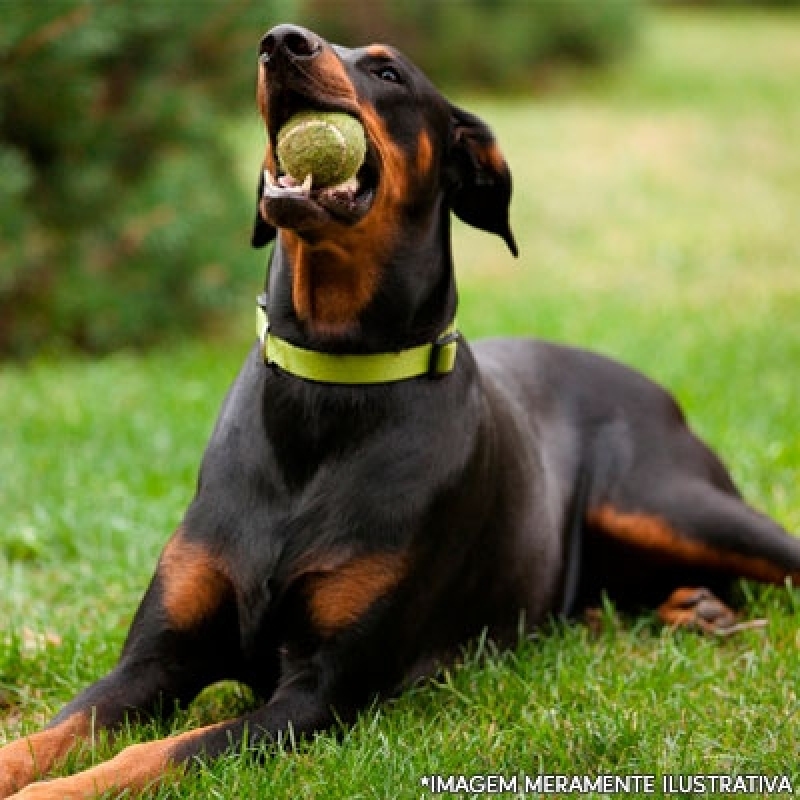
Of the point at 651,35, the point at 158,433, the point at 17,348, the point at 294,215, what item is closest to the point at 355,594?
the point at 294,215

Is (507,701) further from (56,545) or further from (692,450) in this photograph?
(56,545)

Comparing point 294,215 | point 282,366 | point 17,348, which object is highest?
point 294,215

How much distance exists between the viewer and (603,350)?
7387mm

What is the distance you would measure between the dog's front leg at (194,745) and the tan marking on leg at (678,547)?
128cm

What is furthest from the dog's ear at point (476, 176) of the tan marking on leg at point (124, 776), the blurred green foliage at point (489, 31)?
the blurred green foliage at point (489, 31)

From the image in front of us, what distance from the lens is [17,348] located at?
Answer: 7.64 meters

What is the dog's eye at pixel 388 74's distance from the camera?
327 centimetres

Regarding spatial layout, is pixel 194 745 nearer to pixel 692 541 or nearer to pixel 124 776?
pixel 124 776

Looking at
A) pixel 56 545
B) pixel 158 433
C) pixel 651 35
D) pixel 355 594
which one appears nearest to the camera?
pixel 355 594

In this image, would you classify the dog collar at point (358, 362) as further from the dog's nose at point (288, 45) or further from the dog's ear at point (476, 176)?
the dog's nose at point (288, 45)

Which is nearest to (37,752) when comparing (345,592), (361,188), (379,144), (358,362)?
(345,592)

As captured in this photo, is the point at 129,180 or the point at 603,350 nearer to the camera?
the point at 603,350

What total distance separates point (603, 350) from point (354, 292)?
4.31 metres

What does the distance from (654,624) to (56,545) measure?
1965mm
